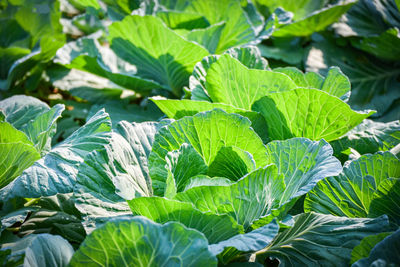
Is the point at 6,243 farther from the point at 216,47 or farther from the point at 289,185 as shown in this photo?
the point at 216,47

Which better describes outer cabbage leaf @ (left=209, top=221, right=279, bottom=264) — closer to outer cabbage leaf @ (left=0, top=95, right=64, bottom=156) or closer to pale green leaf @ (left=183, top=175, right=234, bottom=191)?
pale green leaf @ (left=183, top=175, right=234, bottom=191)

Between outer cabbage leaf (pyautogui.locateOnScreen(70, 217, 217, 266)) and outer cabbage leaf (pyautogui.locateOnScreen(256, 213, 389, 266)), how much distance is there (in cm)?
36

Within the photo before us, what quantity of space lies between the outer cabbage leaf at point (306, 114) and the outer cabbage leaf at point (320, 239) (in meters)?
0.35

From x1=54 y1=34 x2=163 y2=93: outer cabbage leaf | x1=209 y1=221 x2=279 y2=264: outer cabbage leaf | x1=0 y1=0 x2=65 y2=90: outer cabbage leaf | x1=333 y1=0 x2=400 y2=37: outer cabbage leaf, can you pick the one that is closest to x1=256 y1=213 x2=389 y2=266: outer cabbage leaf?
x1=209 y1=221 x2=279 y2=264: outer cabbage leaf

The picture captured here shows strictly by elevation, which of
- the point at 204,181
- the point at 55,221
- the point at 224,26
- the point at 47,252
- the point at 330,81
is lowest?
the point at 55,221

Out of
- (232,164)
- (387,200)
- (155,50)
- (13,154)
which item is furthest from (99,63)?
(387,200)

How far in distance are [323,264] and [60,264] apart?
0.72 meters

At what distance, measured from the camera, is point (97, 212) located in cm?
111

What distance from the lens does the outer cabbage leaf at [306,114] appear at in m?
1.33

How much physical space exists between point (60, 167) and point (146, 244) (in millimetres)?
489

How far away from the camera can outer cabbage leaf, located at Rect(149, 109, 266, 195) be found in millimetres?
1192

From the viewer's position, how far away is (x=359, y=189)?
4.00ft

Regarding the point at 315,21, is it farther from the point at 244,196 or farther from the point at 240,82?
the point at 244,196

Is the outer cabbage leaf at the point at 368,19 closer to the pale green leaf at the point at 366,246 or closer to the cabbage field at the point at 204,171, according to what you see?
the cabbage field at the point at 204,171
